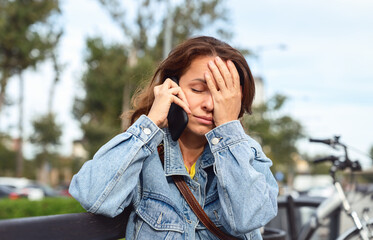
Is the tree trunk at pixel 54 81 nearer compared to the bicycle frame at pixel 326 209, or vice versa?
the bicycle frame at pixel 326 209

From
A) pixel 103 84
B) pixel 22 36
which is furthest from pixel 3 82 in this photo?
pixel 103 84

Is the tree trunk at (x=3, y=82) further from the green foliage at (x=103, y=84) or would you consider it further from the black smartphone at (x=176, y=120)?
the black smartphone at (x=176, y=120)

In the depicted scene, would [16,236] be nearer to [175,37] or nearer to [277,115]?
[175,37]

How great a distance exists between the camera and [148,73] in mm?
2850

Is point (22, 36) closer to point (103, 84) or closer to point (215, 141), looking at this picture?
point (103, 84)

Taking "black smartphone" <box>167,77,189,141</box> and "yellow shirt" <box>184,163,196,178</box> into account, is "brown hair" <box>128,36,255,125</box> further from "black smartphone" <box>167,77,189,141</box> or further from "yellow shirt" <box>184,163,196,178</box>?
"yellow shirt" <box>184,163,196,178</box>

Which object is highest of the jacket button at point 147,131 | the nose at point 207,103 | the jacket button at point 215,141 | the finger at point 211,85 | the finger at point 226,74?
the finger at point 226,74

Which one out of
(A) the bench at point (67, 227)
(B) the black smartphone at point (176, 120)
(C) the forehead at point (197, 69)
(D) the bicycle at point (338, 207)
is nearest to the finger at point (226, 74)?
(C) the forehead at point (197, 69)

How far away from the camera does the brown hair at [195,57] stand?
226cm

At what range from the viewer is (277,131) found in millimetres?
33594

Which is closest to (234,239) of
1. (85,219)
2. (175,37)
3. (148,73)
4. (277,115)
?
(85,219)

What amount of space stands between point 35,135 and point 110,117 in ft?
24.8

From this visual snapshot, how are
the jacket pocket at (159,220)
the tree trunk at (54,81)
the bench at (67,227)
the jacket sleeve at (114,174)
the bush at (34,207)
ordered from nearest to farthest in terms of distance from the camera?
the bench at (67,227)
the jacket sleeve at (114,174)
the jacket pocket at (159,220)
the bush at (34,207)
the tree trunk at (54,81)

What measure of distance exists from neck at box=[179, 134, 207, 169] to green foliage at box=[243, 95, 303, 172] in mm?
20929
